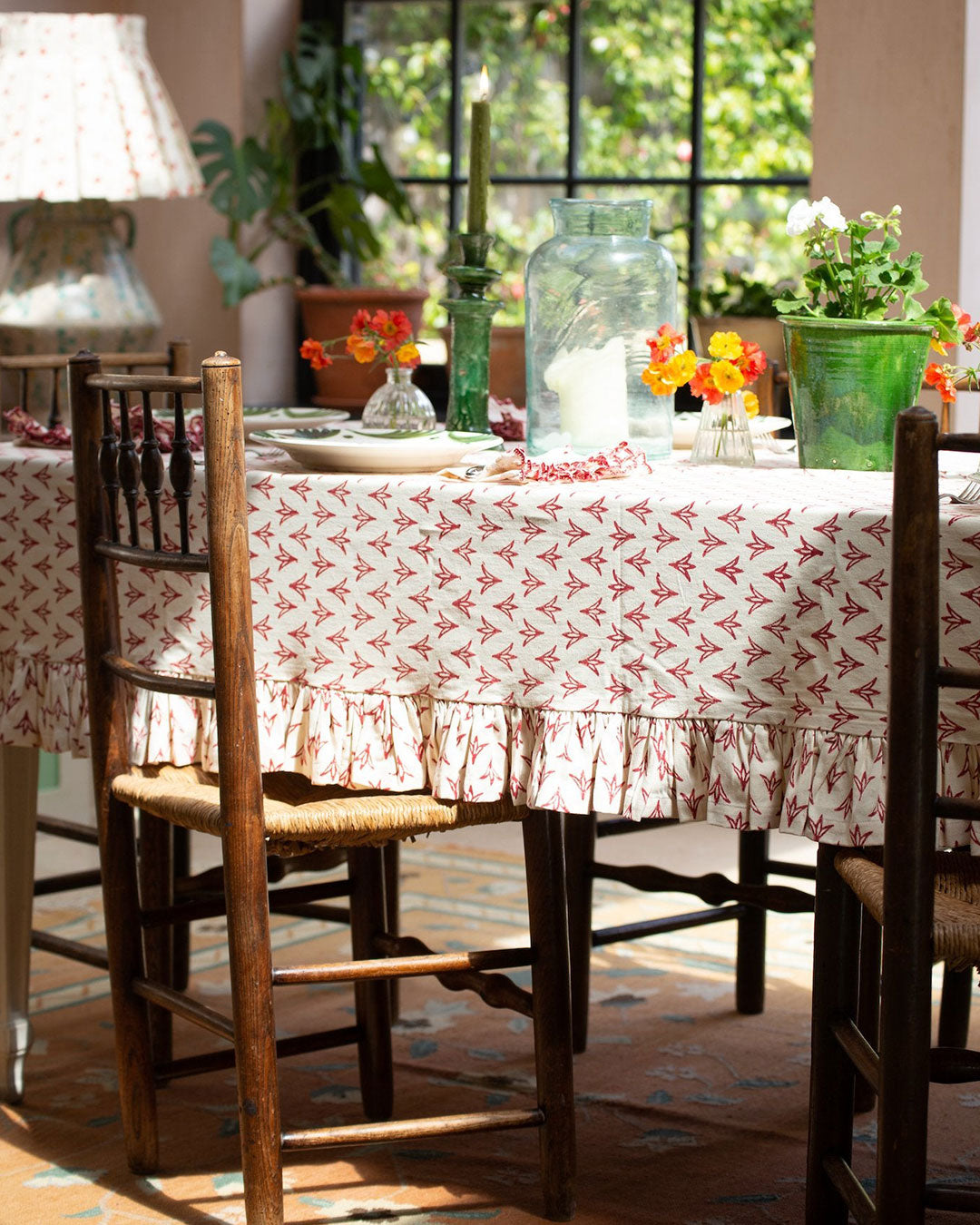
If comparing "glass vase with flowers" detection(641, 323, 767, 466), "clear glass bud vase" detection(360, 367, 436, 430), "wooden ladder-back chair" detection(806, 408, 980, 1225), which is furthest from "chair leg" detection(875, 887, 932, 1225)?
"clear glass bud vase" detection(360, 367, 436, 430)

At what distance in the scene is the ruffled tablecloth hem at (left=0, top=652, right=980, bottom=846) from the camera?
1.53 m

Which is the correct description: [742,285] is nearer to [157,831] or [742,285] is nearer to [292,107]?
[292,107]

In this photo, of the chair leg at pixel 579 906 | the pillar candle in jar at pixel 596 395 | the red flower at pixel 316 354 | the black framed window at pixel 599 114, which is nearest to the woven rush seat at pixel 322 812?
the pillar candle in jar at pixel 596 395

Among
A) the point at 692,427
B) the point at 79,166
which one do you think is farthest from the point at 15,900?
the point at 79,166

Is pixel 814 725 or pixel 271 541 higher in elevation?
pixel 271 541

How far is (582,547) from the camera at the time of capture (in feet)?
5.28

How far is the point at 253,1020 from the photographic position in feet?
5.48

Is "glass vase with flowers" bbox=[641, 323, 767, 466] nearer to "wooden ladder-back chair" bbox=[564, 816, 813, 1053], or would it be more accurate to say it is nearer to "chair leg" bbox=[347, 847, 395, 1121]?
"wooden ladder-back chair" bbox=[564, 816, 813, 1053]

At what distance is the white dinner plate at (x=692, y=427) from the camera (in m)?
2.08

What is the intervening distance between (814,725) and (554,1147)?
0.60 meters

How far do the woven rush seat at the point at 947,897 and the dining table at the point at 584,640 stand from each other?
0.04 metres

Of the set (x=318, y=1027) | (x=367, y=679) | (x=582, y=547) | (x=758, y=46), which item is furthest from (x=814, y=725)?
(x=758, y=46)

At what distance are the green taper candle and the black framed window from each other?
49.5 inches

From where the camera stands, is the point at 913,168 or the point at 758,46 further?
the point at 758,46
